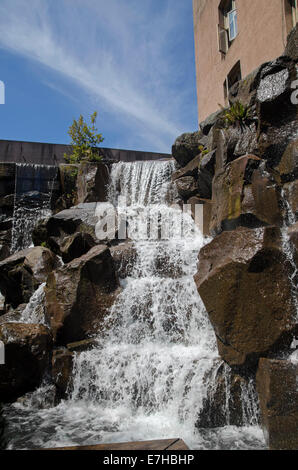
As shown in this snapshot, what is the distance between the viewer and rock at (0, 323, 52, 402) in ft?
18.6

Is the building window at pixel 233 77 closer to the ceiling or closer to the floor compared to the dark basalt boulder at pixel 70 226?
closer to the ceiling

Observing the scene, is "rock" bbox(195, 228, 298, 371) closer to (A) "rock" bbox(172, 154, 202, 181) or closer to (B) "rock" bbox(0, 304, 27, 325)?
(B) "rock" bbox(0, 304, 27, 325)

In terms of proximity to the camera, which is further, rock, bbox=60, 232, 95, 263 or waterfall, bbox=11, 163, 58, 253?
waterfall, bbox=11, 163, 58, 253

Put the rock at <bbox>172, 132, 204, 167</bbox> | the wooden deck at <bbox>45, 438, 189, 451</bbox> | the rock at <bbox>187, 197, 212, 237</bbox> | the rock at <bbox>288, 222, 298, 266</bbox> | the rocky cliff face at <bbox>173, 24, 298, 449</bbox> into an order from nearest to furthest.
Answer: the wooden deck at <bbox>45, 438, 189, 451</bbox> < the rocky cliff face at <bbox>173, 24, 298, 449</bbox> < the rock at <bbox>288, 222, 298, 266</bbox> < the rock at <bbox>187, 197, 212, 237</bbox> < the rock at <bbox>172, 132, 204, 167</bbox>

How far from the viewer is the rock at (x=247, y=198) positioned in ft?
18.9

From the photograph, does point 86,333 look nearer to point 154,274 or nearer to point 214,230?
point 154,274

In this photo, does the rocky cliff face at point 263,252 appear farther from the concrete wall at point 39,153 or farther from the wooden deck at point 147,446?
the concrete wall at point 39,153

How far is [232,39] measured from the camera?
15867mm

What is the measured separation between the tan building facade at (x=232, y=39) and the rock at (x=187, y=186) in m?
5.36

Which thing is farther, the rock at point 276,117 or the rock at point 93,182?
the rock at point 93,182

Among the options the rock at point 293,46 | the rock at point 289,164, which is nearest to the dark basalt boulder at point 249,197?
the rock at point 289,164

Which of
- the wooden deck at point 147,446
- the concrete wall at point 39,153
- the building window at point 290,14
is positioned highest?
the building window at point 290,14

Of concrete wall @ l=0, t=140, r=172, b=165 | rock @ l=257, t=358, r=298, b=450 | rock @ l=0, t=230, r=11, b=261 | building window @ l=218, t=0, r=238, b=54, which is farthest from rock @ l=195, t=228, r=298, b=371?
concrete wall @ l=0, t=140, r=172, b=165

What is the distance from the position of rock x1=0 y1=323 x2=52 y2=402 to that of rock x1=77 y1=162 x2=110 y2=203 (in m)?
7.78
